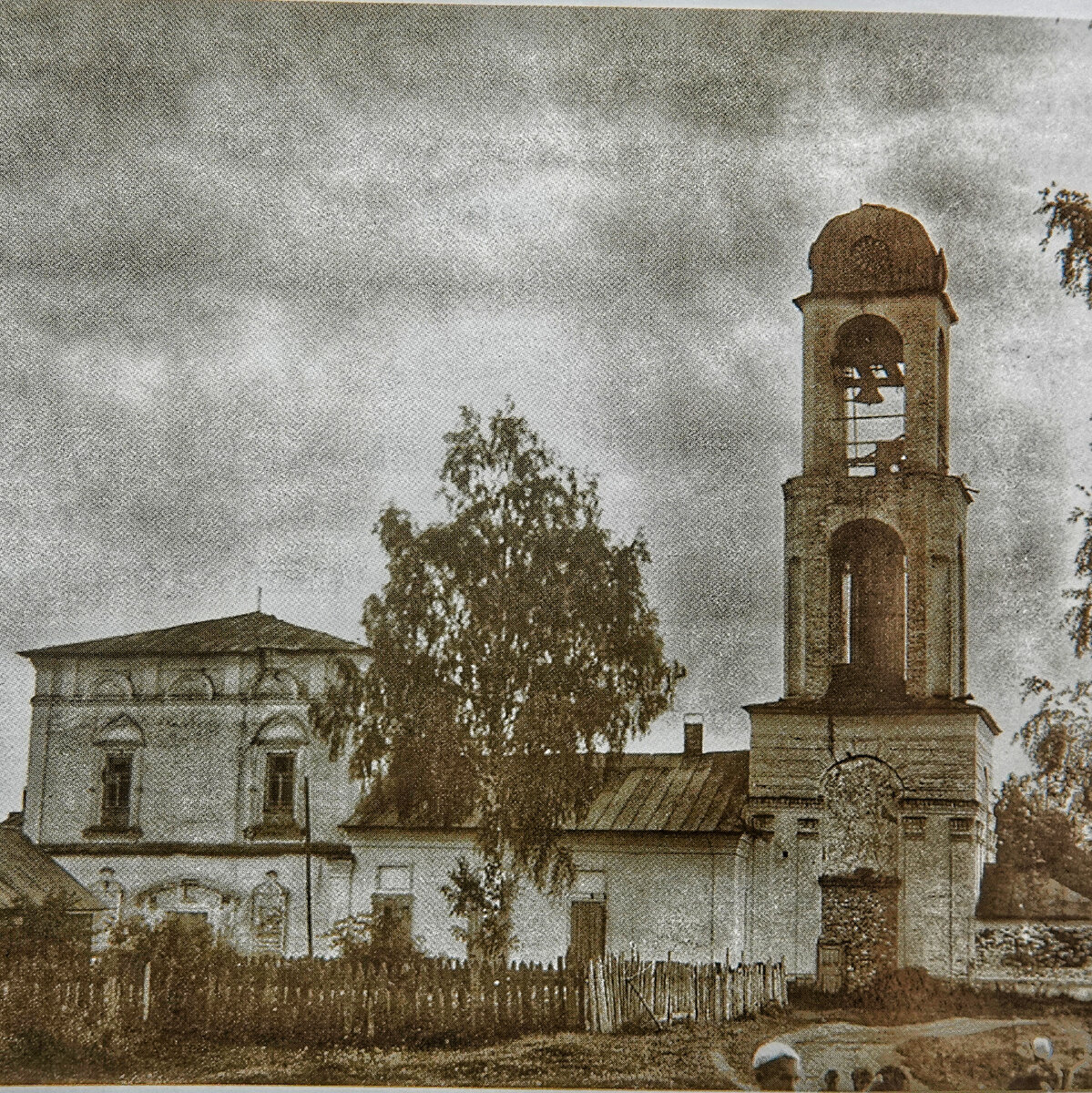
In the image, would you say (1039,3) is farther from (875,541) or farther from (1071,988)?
(1071,988)

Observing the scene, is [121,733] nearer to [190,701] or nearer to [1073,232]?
[190,701]

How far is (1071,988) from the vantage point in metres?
6.95

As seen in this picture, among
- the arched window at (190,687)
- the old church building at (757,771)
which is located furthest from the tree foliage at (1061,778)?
the arched window at (190,687)

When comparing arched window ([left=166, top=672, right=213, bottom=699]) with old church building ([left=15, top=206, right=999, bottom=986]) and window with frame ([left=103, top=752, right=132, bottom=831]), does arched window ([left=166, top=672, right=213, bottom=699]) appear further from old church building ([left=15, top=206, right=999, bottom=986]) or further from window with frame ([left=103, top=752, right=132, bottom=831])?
window with frame ([left=103, top=752, right=132, bottom=831])

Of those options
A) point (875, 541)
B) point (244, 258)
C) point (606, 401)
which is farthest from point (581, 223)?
point (875, 541)

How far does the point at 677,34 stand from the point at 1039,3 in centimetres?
179

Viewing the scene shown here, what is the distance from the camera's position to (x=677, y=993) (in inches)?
274

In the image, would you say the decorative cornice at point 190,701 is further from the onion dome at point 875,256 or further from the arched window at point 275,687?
the onion dome at point 875,256

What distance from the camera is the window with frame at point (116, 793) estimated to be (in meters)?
7.35

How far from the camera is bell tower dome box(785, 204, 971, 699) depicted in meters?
7.20

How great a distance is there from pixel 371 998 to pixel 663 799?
5.53ft

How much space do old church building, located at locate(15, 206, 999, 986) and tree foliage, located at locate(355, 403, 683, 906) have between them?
16 centimetres

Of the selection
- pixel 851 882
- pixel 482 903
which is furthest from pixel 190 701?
pixel 851 882

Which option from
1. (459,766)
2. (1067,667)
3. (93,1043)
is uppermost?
(1067,667)
